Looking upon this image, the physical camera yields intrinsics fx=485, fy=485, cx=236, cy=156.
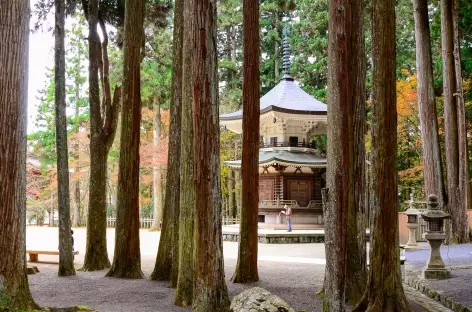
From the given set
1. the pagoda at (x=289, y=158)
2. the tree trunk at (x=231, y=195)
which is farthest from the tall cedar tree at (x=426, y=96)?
the tree trunk at (x=231, y=195)

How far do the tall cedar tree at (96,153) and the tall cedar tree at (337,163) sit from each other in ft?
23.0

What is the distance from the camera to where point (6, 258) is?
18.7ft

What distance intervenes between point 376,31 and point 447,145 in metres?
10.7

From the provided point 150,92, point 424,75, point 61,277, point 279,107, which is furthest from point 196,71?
point 150,92

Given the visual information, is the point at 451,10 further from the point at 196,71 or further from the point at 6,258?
the point at 6,258

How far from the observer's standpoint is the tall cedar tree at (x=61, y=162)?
10.3m

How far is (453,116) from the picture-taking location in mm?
16266

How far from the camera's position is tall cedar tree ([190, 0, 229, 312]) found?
6117mm

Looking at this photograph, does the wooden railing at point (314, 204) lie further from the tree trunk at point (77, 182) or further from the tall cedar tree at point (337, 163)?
the tall cedar tree at point (337, 163)

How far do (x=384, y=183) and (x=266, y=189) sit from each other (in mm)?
18136

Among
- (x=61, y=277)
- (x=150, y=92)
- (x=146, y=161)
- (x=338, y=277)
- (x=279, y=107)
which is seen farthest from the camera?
(x=146, y=161)

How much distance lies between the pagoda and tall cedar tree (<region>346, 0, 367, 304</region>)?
48.4 ft

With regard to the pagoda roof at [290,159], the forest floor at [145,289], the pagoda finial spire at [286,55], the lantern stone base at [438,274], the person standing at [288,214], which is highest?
the pagoda finial spire at [286,55]

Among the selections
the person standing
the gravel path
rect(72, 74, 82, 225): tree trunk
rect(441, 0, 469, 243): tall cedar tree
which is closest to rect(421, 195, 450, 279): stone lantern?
the gravel path
